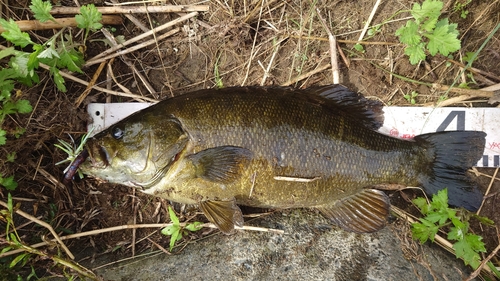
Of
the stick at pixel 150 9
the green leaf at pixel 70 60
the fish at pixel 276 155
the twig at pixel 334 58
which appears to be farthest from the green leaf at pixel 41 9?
the twig at pixel 334 58

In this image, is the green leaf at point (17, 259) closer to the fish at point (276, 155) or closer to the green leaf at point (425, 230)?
the fish at point (276, 155)

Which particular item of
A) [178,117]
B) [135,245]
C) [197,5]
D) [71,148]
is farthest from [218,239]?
[197,5]

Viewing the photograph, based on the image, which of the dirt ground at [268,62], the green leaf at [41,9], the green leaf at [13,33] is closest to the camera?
the green leaf at [13,33]

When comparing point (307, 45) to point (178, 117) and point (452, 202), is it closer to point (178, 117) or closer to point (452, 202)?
point (178, 117)

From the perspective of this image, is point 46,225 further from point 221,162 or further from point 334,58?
point 334,58

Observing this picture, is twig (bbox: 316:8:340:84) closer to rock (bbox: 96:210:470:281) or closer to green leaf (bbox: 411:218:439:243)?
rock (bbox: 96:210:470:281)
